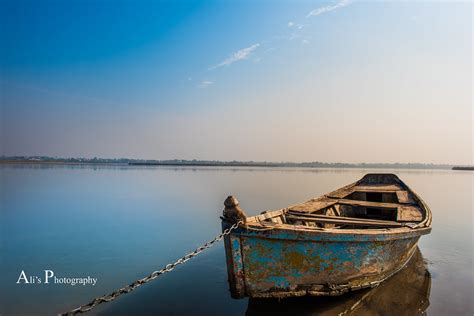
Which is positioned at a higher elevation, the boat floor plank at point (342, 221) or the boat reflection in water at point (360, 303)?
the boat floor plank at point (342, 221)

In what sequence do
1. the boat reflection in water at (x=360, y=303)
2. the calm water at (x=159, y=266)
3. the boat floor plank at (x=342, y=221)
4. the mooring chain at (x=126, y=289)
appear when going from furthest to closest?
the boat floor plank at (x=342, y=221), the calm water at (x=159, y=266), the boat reflection in water at (x=360, y=303), the mooring chain at (x=126, y=289)

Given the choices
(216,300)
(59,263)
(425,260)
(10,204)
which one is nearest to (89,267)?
(59,263)

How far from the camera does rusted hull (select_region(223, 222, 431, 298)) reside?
4836 mm

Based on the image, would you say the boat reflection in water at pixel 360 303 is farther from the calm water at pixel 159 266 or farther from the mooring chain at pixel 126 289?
the mooring chain at pixel 126 289

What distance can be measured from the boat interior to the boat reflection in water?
1466mm

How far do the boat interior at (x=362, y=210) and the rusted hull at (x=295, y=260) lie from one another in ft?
1.47

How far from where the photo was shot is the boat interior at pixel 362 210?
21.9ft

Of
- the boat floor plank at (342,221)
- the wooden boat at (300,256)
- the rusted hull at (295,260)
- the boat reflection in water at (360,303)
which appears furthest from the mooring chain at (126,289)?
the boat floor plank at (342,221)

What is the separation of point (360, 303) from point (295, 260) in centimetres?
198

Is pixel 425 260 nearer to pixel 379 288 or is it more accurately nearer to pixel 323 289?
pixel 379 288

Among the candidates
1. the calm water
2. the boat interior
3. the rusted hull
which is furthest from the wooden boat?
the calm water

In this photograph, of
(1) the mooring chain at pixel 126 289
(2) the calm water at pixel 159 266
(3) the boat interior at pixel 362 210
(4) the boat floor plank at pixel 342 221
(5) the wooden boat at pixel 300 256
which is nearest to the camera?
(1) the mooring chain at pixel 126 289

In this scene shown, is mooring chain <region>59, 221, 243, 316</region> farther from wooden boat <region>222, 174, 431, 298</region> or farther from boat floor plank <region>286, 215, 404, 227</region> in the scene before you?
boat floor plank <region>286, 215, 404, 227</region>

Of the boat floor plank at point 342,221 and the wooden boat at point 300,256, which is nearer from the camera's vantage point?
the wooden boat at point 300,256
